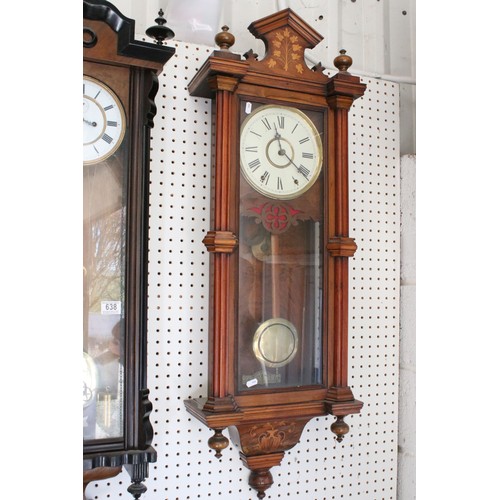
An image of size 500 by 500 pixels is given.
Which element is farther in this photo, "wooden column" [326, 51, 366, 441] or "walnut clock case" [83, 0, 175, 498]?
"wooden column" [326, 51, 366, 441]


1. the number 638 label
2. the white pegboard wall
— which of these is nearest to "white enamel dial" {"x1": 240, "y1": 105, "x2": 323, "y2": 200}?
the white pegboard wall

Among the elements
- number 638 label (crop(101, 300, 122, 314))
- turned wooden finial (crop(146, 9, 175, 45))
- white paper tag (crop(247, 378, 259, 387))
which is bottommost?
white paper tag (crop(247, 378, 259, 387))

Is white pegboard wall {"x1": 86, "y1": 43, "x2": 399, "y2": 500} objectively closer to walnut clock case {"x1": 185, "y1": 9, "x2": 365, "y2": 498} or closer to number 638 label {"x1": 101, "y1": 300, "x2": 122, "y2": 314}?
walnut clock case {"x1": 185, "y1": 9, "x2": 365, "y2": 498}

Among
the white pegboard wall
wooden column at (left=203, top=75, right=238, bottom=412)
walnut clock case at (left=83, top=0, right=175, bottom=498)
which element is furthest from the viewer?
the white pegboard wall

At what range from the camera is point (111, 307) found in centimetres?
111

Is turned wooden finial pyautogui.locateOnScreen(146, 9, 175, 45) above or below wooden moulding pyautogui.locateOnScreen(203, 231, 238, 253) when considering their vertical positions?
above

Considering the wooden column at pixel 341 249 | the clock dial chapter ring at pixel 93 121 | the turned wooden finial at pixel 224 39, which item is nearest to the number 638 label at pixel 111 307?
the clock dial chapter ring at pixel 93 121

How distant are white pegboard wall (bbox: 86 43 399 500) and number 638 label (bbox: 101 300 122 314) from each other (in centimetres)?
20

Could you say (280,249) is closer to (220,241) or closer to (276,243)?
(276,243)

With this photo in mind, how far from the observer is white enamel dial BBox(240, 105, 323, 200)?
4.29 ft

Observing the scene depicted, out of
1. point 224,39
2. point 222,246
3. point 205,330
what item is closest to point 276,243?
point 222,246
